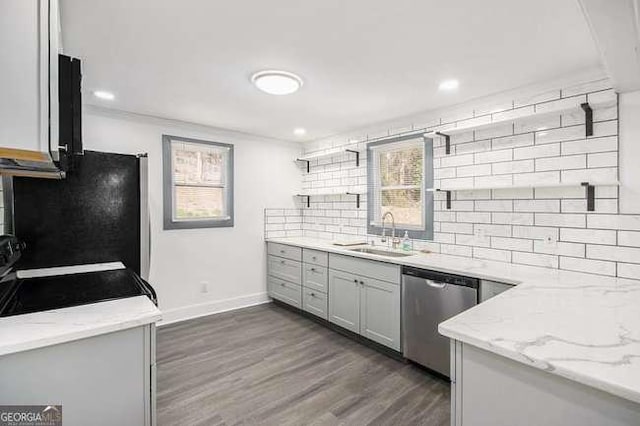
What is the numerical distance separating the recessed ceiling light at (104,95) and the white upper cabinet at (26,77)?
80.9 inches

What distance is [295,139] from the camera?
15.1 ft

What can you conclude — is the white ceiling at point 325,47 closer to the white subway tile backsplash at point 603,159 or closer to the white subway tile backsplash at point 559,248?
the white subway tile backsplash at point 603,159

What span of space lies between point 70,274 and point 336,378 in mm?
2010

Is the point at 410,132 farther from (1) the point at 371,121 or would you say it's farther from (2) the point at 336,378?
(2) the point at 336,378

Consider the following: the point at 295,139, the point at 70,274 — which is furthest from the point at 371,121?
the point at 70,274

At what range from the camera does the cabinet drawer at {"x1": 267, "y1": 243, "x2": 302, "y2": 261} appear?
390 cm

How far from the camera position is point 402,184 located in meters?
3.53

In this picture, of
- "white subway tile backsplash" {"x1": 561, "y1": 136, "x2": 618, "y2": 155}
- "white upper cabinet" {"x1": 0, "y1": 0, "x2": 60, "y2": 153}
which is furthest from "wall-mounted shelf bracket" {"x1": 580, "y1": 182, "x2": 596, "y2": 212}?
"white upper cabinet" {"x1": 0, "y1": 0, "x2": 60, "y2": 153}

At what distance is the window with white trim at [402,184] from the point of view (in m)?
3.24

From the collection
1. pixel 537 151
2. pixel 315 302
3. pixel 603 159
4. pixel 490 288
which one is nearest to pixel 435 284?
pixel 490 288

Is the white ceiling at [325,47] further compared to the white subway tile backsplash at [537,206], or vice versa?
the white subway tile backsplash at [537,206]

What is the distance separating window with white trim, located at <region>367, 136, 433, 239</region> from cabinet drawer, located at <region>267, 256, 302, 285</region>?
40.5 inches

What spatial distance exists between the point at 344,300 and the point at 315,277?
1.67 feet

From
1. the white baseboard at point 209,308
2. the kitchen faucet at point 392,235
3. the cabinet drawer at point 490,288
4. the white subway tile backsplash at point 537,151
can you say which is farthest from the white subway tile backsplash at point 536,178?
the white baseboard at point 209,308
